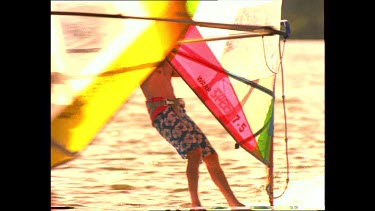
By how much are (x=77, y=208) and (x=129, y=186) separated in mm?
282

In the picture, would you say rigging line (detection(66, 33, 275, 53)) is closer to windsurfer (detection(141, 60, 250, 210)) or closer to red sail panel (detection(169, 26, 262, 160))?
red sail panel (detection(169, 26, 262, 160))

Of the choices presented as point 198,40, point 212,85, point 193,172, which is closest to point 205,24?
point 198,40

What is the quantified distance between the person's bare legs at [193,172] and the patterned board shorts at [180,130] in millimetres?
25

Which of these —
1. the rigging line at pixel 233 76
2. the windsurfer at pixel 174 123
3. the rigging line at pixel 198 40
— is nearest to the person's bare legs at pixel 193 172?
the windsurfer at pixel 174 123

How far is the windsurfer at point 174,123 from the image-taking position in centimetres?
561

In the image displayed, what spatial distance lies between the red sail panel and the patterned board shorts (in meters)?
0.15

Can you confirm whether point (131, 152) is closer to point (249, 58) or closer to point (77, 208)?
point (77, 208)

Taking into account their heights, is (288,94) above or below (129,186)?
above

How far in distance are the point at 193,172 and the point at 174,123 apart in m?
0.26

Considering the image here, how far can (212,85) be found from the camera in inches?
226

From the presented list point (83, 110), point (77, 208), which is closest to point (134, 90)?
point (83, 110)

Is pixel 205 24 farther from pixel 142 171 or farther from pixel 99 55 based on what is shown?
pixel 142 171

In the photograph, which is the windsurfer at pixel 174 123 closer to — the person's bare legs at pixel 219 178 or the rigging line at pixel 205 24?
the person's bare legs at pixel 219 178
